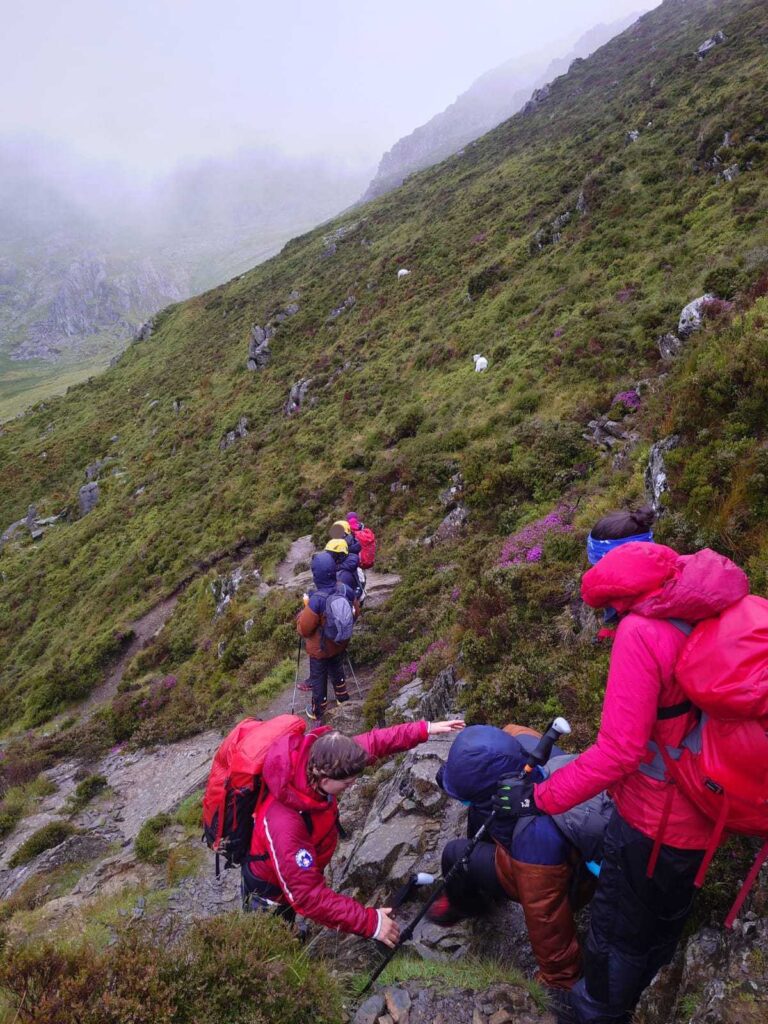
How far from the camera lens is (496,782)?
3713mm

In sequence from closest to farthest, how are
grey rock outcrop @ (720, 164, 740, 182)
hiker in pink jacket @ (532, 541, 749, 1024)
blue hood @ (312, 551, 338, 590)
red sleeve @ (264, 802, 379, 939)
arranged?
hiker in pink jacket @ (532, 541, 749, 1024), red sleeve @ (264, 802, 379, 939), blue hood @ (312, 551, 338, 590), grey rock outcrop @ (720, 164, 740, 182)

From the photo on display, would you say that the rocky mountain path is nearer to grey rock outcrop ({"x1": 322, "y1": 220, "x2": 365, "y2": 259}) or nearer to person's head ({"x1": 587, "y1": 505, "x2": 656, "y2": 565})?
person's head ({"x1": 587, "y1": 505, "x2": 656, "y2": 565})

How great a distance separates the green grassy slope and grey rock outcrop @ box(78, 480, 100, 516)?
1.29 metres

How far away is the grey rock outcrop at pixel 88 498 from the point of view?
35.1 metres

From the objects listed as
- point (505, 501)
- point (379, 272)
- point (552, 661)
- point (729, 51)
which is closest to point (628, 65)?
point (729, 51)

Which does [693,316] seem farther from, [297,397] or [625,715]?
[297,397]

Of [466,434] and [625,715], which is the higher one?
[625,715]

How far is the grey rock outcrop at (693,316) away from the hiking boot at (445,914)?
40.3ft

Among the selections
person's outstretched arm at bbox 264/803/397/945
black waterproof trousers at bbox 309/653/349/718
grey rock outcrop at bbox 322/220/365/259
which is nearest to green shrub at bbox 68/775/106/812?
black waterproof trousers at bbox 309/653/349/718

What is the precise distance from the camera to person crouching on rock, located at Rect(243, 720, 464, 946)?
146 inches

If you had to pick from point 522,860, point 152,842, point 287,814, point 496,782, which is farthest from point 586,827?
point 152,842

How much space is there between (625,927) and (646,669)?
1.65 metres

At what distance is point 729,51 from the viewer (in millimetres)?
31469

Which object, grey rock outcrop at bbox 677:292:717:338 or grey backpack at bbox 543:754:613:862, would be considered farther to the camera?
grey rock outcrop at bbox 677:292:717:338
